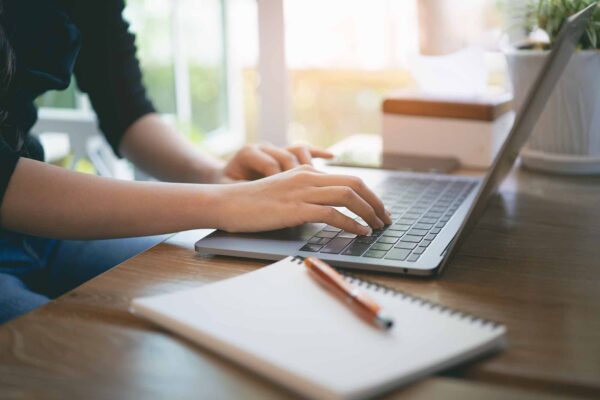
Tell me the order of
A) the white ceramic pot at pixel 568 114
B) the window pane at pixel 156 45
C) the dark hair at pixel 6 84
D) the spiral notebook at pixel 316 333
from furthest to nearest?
1. the window pane at pixel 156 45
2. the white ceramic pot at pixel 568 114
3. the dark hair at pixel 6 84
4. the spiral notebook at pixel 316 333

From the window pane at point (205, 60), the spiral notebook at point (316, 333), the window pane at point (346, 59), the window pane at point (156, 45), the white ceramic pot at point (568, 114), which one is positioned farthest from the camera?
the window pane at point (205, 60)

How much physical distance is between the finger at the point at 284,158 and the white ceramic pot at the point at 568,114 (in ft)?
1.31

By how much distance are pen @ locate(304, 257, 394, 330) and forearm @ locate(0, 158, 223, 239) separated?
0.20 metres

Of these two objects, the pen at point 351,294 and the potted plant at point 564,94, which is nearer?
the pen at point 351,294

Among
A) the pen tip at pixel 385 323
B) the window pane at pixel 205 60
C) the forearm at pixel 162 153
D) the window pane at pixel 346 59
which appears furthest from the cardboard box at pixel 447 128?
the window pane at pixel 205 60

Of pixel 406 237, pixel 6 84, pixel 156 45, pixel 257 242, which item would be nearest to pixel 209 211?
pixel 257 242

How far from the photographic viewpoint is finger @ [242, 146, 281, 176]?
40.5 inches

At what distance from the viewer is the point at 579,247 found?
830 millimetres

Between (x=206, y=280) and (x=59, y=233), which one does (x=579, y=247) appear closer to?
(x=206, y=280)

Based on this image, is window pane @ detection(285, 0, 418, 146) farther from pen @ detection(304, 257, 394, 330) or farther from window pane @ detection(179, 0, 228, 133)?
pen @ detection(304, 257, 394, 330)

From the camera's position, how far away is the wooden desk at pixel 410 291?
51 cm

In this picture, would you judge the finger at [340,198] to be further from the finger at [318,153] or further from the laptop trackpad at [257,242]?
the finger at [318,153]

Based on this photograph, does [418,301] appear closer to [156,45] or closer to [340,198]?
[340,198]

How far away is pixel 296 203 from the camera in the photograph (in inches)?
31.4
